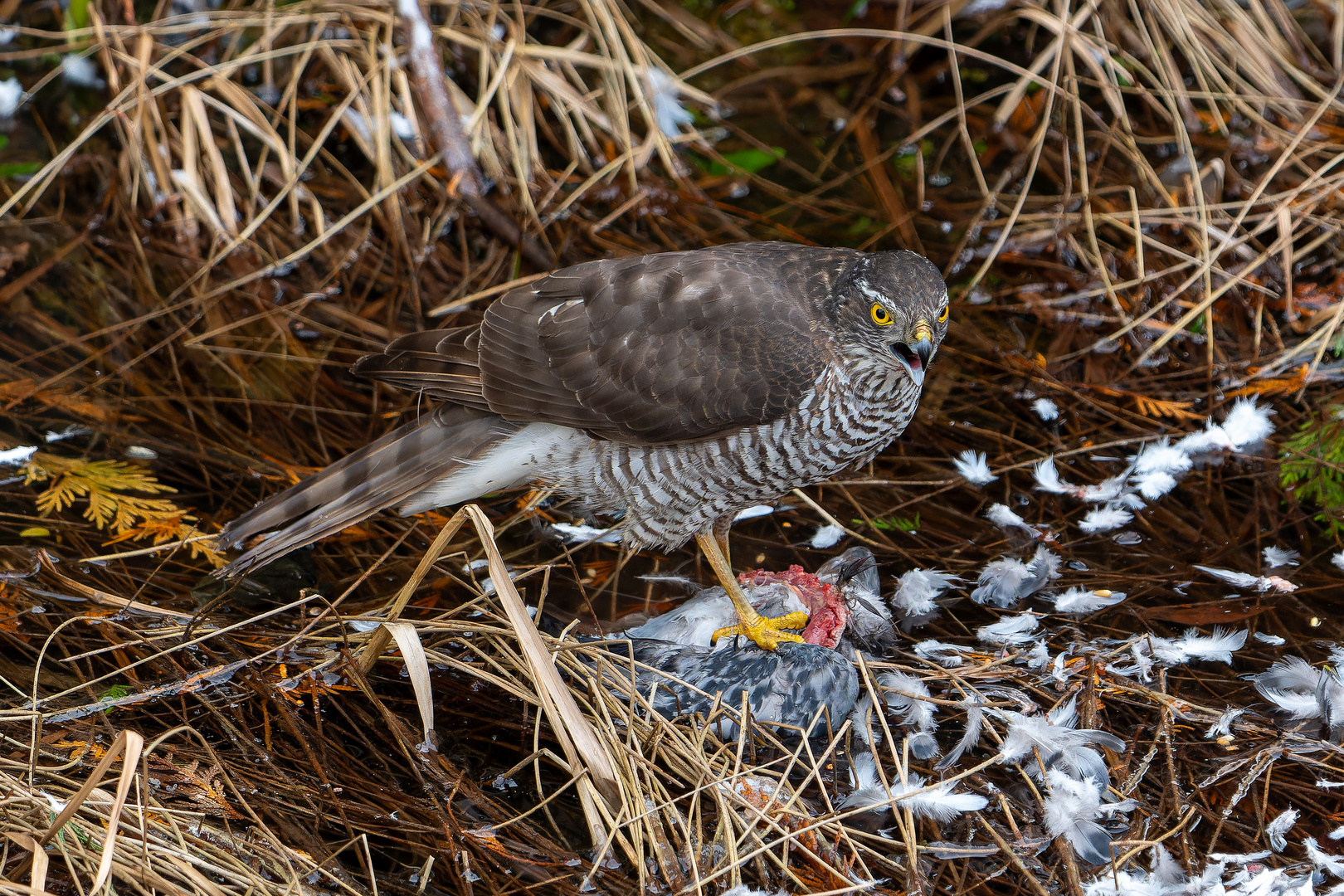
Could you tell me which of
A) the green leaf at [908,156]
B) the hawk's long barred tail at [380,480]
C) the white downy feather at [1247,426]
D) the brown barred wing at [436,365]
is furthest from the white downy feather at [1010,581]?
the green leaf at [908,156]

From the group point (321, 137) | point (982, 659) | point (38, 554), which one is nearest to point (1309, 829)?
point (982, 659)

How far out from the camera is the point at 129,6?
15.8 ft

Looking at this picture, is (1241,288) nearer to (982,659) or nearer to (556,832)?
(982,659)

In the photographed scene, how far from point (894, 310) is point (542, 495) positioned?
1.46 metres

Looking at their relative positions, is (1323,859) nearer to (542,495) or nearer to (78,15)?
(542,495)

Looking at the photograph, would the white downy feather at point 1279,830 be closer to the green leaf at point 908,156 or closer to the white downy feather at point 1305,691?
the white downy feather at point 1305,691

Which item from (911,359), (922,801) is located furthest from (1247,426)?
(922,801)

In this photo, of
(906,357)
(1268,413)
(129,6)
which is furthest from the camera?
(129,6)

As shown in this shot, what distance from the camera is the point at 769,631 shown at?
3178mm

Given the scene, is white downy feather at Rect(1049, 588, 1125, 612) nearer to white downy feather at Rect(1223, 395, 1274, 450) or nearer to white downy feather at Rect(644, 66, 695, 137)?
white downy feather at Rect(1223, 395, 1274, 450)

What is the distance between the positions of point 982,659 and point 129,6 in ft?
14.7

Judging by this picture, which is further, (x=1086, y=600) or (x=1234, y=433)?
(x=1234, y=433)

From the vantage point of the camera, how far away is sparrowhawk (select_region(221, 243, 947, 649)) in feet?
9.62

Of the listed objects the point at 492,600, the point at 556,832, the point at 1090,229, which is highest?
the point at 1090,229
